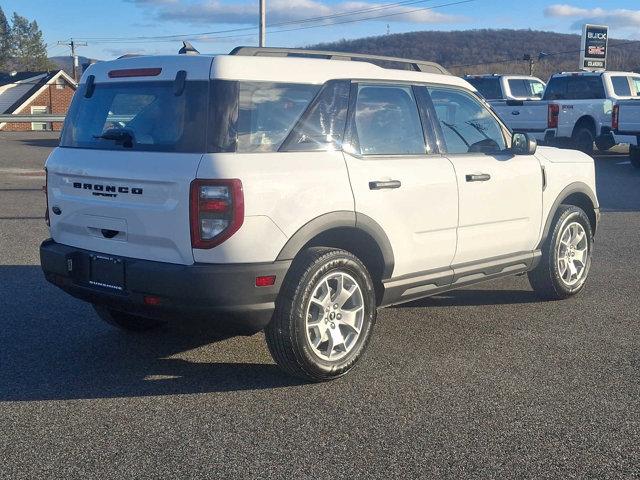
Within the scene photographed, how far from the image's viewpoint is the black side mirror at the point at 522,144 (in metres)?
6.75

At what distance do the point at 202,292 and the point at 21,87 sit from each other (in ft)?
227

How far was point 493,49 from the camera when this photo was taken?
93.1m

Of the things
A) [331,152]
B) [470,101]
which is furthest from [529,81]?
[331,152]

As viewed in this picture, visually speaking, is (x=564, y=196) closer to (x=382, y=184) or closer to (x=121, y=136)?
(x=382, y=184)

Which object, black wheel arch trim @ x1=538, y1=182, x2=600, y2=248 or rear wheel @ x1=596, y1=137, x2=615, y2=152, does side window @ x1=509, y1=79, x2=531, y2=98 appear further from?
black wheel arch trim @ x1=538, y1=182, x2=600, y2=248

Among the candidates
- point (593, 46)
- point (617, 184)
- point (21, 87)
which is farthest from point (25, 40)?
point (617, 184)

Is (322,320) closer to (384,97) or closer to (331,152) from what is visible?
(331,152)

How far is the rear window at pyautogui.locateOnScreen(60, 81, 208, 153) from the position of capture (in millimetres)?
4930

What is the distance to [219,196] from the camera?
4.73 metres

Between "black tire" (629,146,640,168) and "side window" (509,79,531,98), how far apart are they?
16.8ft

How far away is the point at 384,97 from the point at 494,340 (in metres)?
1.91

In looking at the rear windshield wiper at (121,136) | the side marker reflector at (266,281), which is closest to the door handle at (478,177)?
the side marker reflector at (266,281)

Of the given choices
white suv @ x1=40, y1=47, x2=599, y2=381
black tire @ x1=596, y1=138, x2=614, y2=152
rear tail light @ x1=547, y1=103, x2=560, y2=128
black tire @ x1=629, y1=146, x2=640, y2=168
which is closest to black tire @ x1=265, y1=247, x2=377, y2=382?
white suv @ x1=40, y1=47, x2=599, y2=381

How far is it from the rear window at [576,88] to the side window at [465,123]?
666 inches
